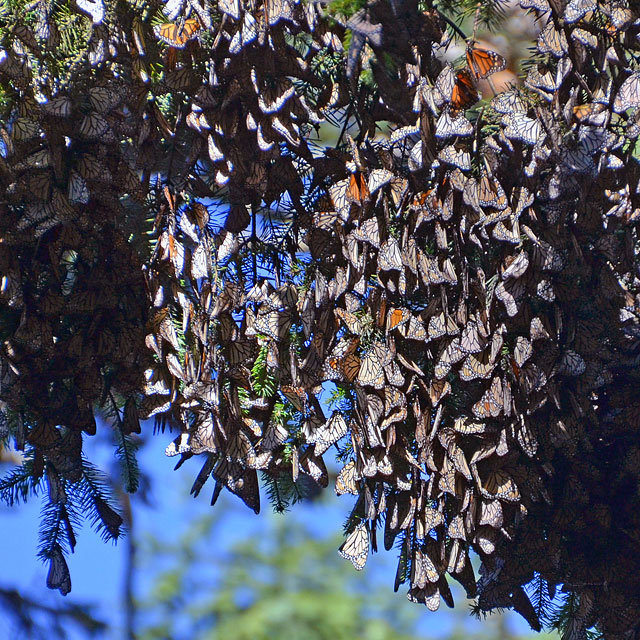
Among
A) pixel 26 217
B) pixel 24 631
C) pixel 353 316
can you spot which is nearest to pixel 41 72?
pixel 26 217

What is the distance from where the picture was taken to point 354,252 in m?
0.82

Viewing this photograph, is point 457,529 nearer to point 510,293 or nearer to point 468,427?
point 468,427

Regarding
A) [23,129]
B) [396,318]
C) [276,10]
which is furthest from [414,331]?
[23,129]

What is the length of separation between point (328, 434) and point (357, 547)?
0.12 m

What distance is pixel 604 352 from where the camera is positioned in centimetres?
87

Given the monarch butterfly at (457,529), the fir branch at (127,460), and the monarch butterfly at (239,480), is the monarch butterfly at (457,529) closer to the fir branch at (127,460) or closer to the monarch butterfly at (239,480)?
the monarch butterfly at (239,480)

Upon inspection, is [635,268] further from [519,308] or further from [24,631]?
[24,631]

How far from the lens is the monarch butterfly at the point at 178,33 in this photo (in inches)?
31.9

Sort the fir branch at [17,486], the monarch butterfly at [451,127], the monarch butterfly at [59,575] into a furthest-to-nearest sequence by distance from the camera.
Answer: the fir branch at [17,486], the monarch butterfly at [59,575], the monarch butterfly at [451,127]

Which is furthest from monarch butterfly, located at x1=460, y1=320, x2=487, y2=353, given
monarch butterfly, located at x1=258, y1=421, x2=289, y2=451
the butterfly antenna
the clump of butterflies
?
the butterfly antenna

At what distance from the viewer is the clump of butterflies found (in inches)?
31.8

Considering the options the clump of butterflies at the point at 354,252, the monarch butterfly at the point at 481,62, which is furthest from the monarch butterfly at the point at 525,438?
the monarch butterfly at the point at 481,62

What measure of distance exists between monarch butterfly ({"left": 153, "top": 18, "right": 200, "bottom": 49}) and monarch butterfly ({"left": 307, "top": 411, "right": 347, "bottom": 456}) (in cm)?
41

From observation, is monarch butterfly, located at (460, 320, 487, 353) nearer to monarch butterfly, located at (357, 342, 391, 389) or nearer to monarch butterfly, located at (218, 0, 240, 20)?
monarch butterfly, located at (357, 342, 391, 389)
